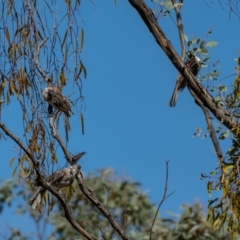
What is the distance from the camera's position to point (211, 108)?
173 inches

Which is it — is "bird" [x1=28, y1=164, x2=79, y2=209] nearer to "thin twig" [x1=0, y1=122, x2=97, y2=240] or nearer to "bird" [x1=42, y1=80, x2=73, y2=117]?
"thin twig" [x1=0, y1=122, x2=97, y2=240]

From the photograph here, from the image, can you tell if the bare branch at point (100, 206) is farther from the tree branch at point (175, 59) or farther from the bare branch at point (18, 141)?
the tree branch at point (175, 59)

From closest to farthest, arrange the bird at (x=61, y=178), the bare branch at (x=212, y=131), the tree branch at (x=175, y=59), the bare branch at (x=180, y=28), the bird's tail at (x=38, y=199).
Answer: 1. the bird at (x=61, y=178)
2. the bird's tail at (x=38, y=199)
3. the bare branch at (x=212, y=131)
4. the tree branch at (x=175, y=59)
5. the bare branch at (x=180, y=28)

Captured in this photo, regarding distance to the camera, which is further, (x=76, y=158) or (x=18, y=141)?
(x=76, y=158)

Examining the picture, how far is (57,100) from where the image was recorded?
3.74 m

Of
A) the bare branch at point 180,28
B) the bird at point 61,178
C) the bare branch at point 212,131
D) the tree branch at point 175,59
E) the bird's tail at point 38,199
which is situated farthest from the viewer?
the bare branch at point 180,28

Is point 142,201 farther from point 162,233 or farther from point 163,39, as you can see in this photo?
point 163,39

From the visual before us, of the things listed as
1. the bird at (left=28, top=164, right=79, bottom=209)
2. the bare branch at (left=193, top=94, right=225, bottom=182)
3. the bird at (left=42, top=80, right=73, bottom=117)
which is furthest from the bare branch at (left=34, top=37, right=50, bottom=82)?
the bare branch at (left=193, top=94, right=225, bottom=182)

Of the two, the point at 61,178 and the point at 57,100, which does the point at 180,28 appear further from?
the point at 61,178

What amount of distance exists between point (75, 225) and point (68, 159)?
1.08 ft

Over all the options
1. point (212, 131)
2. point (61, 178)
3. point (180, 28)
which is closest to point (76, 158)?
point (61, 178)

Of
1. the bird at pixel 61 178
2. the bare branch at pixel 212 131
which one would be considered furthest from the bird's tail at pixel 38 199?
the bare branch at pixel 212 131

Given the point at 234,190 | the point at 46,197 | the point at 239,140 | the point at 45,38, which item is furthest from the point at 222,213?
the point at 45,38

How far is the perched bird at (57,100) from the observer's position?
369cm
